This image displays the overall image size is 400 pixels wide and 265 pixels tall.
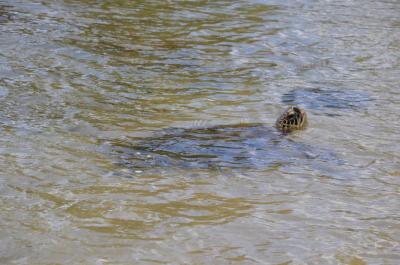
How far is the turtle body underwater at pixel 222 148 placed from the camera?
4.82 m

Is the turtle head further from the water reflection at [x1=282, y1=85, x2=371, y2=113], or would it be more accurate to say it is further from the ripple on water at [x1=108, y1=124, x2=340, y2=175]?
the water reflection at [x1=282, y1=85, x2=371, y2=113]

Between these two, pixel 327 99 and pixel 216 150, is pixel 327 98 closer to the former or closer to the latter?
pixel 327 99

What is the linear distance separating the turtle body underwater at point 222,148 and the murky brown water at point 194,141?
2 centimetres

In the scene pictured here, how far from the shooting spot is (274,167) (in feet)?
15.7

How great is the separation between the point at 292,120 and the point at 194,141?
80 cm

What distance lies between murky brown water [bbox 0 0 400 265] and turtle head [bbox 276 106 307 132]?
0.11 metres

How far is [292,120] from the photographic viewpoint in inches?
217

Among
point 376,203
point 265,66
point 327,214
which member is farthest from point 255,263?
point 265,66

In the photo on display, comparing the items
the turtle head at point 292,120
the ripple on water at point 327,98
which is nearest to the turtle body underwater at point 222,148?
the turtle head at point 292,120

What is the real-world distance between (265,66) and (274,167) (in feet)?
9.27

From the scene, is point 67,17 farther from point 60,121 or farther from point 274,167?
point 274,167

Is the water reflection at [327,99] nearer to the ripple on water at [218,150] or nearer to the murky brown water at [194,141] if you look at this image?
the murky brown water at [194,141]

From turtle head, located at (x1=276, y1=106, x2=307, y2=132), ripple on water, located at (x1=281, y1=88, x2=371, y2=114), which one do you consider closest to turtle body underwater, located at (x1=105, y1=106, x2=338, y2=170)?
turtle head, located at (x1=276, y1=106, x2=307, y2=132)

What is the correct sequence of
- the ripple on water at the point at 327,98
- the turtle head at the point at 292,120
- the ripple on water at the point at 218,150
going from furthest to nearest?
the ripple on water at the point at 327,98, the turtle head at the point at 292,120, the ripple on water at the point at 218,150
